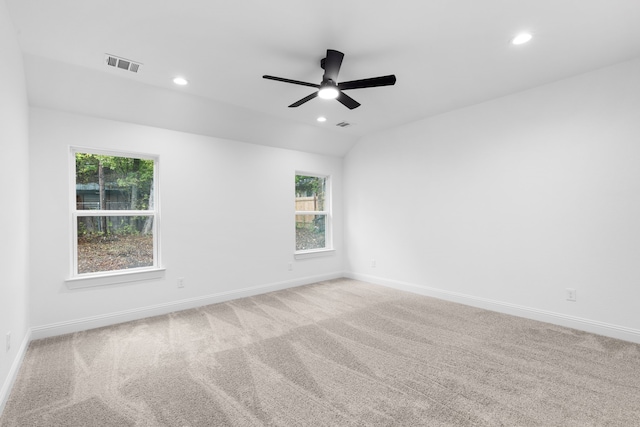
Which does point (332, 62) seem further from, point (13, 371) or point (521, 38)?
point (13, 371)

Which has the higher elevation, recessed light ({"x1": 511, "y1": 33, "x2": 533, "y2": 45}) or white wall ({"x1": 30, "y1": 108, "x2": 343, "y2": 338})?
recessed light ({"x1": 511, "y1": 33, "x2": 533, "y2": 45})

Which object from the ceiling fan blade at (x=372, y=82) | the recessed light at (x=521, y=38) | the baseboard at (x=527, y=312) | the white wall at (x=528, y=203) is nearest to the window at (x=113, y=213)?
the ceiling fan blade at (x=372, y=82)

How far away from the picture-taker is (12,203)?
7.66 feet

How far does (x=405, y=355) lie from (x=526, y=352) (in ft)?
3.67

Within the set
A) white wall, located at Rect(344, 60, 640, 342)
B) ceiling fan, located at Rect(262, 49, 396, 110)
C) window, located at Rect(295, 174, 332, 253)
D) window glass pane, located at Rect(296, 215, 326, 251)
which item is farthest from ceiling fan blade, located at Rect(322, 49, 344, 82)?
window glass pane, located at Rect(296, 215, 326, 251)

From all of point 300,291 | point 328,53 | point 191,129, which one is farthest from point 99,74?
point 300,291

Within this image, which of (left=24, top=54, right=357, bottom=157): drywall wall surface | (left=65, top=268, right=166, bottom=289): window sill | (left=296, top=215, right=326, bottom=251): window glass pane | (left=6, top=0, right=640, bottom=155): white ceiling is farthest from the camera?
(left=296, top=215, right=326, bottom=251): window glass pane

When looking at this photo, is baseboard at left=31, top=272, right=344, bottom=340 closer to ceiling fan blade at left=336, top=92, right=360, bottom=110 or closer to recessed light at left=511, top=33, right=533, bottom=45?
ceiling fan blade at left=336, top=92, right=360, bottom=110

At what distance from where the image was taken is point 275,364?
2533 millimetres

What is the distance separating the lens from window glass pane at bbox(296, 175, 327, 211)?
18.1 ft

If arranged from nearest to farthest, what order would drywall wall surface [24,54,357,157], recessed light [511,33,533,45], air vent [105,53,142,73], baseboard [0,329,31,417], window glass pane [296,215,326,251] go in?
baseboard [0,329,31,417] < recessed light [511,33,533,45] < air vent [105,53,142,73] < drywall wall surface [24,54,357,157] < window glass pane [296,215,326,251]

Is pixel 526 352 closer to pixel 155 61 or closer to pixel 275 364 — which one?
pixel 275 364

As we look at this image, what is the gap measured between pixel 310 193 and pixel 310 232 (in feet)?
2.42

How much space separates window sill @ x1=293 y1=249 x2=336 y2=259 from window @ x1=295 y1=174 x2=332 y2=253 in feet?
0.22
